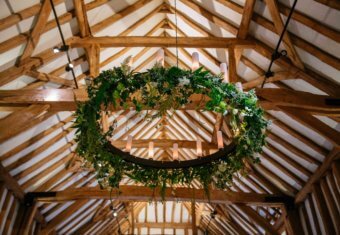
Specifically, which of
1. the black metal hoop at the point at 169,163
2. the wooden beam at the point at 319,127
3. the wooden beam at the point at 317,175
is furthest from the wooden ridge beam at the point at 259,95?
the wooden beam at the point at 317,175

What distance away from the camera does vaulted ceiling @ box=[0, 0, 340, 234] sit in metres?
4.52

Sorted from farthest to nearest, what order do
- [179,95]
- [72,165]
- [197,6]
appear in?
[72,165]
[197,6]
[179,95]

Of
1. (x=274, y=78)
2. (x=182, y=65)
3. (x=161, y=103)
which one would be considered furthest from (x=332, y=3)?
(x=182, y=65)

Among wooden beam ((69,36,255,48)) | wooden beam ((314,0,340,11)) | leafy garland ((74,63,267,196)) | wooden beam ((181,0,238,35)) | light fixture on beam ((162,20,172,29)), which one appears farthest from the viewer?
light fixture on beam ((162,20,172,29))

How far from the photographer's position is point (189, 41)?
5.82 meters

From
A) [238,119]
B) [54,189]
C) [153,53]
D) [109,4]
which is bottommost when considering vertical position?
[238,119]

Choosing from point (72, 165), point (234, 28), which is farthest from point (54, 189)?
point (234, 28)

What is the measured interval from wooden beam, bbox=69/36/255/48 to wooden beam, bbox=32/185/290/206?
3.57 m

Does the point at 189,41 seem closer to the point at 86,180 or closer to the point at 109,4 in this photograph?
the point at 109,4

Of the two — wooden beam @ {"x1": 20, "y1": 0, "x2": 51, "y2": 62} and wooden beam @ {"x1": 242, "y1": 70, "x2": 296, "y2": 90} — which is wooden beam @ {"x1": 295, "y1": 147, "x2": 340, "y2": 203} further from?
wooden beam @ {"x1": 20, "y1": 0, "x2": 51, "y2": 62}

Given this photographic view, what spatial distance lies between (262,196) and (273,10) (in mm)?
4953

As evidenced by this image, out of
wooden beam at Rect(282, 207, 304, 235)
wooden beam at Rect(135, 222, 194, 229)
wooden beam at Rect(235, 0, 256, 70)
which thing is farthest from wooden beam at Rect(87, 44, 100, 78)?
wooden beam at Rect(135, 222, 194, 229)

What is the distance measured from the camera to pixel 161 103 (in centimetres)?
309

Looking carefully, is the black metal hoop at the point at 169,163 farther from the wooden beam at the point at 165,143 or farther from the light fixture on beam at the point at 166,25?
the light fixture on beam at the point at 166,25
